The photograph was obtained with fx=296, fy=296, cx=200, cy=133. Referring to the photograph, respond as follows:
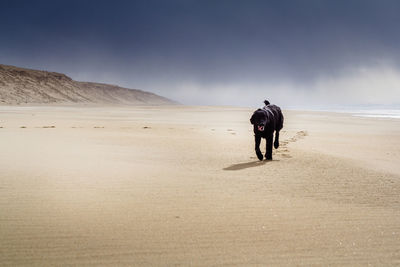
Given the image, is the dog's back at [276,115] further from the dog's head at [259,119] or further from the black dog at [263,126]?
the dog's head at [259,119]

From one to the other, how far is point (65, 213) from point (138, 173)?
163cm

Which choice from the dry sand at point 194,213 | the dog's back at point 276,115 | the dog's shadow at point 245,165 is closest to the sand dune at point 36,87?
the dog's back at point 276,115

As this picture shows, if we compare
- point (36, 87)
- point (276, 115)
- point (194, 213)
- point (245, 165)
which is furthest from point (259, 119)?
point (36, 87)

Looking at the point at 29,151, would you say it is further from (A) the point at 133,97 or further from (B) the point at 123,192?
(A) the point at 133,97

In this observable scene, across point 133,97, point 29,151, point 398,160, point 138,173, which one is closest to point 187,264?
point 138,173

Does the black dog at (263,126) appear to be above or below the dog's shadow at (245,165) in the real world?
above

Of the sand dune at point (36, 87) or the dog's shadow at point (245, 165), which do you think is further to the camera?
the sand dune at point (36, 87)

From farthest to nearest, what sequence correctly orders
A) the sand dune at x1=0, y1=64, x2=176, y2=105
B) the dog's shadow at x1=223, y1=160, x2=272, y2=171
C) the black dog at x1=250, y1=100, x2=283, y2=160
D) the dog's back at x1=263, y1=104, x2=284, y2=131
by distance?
the sand dune at x1=0, y1=64, x2=176, y2=105, the dog's back at x1=263, y1=104, x2=284, y2=131, the black dog at x1=250, y1=100, x2=283, y2=160, the dog's shadow at x1=223, y1=160, x2=272, y2=171

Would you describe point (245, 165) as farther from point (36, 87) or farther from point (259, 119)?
point (36, 87)

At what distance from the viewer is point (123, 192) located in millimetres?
3488

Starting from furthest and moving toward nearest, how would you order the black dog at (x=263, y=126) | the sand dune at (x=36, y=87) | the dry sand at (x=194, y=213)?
1. the sand dune at (x=36, y=87)
2. the black dog at (x=263, y=126)
3. the dry sand at (x=194, y=213)

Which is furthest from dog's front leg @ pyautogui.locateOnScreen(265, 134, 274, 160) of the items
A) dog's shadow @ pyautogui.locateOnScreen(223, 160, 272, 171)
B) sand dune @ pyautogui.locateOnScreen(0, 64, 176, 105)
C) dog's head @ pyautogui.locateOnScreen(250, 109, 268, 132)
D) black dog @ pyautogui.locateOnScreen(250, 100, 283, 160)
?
sand dune @ pyautogui.locateOnScreen(0, 64, 176, 105)

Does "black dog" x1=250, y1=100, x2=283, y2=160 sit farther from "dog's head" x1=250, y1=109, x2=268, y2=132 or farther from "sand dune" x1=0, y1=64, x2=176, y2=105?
"sand dune" x1=0, y1=64, x2=176, y2=105

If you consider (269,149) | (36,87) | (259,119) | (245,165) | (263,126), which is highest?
(36,87)
